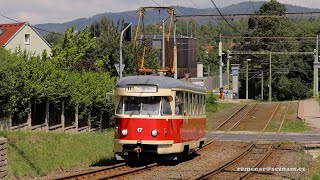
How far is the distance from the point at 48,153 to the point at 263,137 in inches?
755

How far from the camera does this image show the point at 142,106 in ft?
65.3

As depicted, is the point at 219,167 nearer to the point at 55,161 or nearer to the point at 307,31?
the point at 55,161

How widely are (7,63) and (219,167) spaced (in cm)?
1340

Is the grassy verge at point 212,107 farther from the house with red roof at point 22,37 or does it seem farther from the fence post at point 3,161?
the fence post at point 3,161

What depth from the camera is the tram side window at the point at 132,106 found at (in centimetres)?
1986

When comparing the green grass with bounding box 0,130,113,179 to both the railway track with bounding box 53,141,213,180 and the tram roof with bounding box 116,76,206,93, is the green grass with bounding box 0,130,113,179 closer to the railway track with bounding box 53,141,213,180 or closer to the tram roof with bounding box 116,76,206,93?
the railway track with bounding box 53,141,213,180

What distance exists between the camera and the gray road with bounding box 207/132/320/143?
116ft

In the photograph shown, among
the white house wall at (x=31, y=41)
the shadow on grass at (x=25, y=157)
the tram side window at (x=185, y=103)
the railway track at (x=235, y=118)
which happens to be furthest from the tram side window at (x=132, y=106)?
the white house wall at (x=31, y=41)

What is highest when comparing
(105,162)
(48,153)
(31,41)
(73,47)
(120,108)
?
(31,41)

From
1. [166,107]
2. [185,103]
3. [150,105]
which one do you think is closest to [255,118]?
[185,103]

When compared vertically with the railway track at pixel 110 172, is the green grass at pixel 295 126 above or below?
below

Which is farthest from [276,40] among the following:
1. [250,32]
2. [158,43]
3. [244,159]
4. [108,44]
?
[244,159]

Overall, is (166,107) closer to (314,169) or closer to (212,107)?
(314,169)

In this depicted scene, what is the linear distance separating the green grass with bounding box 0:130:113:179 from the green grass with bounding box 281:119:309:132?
20.4 metres
